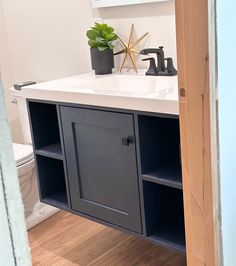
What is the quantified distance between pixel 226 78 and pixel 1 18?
1996 millimetres

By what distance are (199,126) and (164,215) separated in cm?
69

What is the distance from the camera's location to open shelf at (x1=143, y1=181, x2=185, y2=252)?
5.27 feet

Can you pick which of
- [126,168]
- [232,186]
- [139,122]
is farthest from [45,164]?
[232,186]

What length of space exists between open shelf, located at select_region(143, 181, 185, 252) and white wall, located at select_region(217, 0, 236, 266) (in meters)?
0.34

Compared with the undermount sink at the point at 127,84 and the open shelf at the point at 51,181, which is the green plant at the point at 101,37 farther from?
the open shelf at the point at 51,181

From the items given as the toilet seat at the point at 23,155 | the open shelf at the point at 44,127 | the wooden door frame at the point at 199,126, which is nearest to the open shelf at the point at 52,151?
the open shelf at the point at 44,127

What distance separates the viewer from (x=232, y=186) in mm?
1240

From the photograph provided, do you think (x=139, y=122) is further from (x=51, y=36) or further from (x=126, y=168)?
(x=51, y=36)

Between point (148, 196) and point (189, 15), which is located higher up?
point (189, 15)

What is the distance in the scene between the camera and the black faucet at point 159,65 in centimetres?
185

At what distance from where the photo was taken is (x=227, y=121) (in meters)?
1.16

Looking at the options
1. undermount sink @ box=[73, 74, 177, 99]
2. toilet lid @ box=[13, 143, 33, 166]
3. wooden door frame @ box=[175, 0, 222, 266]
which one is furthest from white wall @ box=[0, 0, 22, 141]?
wooden door frame @ box=[175, 0, 222, 266]

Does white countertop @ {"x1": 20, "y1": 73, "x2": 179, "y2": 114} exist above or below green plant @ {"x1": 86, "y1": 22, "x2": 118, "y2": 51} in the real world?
below

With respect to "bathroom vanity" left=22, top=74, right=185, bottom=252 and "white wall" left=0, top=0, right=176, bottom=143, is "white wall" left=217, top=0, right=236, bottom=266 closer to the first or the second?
"bathroom vanity" left=22, top=74, right=185, bottom=252
